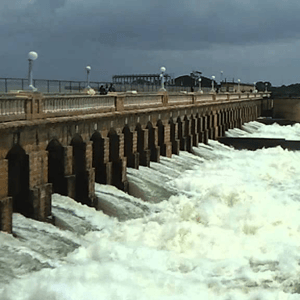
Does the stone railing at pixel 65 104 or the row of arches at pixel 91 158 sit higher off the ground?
the stone railing at pixel 65 104

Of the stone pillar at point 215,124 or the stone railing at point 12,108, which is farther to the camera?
the stone pillar at point 215,124

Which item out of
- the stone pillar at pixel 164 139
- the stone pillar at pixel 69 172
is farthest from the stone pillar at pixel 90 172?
the stone pillar at pixel 164 139

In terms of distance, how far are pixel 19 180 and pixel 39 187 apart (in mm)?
1024

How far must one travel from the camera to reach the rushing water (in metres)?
16.6

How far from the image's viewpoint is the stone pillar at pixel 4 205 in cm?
2059

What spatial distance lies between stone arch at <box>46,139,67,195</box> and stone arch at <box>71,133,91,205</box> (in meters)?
1.39

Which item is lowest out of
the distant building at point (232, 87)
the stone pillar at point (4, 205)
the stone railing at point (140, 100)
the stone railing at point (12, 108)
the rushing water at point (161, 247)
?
the rushing water at point (161, 247)

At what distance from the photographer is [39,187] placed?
23.8m

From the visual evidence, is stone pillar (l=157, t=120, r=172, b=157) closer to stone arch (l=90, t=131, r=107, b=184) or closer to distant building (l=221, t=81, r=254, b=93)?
stone arch (l=90, t=131, r=107, b=184)

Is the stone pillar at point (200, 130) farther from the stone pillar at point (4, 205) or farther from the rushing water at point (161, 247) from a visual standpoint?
the stone pillar at point (4, 205)

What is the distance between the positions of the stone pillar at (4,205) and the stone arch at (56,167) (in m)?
5.35

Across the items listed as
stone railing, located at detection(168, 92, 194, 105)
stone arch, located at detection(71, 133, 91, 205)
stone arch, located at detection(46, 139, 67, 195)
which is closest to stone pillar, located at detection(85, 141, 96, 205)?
stone arch, located at detection(71, 133, 91, 205)

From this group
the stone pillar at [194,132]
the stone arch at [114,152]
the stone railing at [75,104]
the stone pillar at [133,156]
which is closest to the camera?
the stone railing at [75,104]

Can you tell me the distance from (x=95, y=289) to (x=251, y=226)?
11.0m
